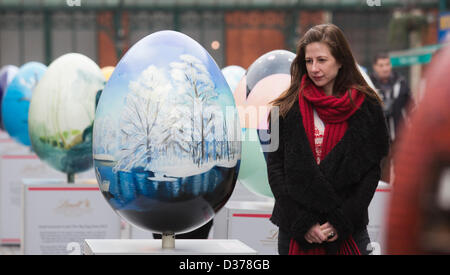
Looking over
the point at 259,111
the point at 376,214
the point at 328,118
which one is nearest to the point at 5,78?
the point at 259,111

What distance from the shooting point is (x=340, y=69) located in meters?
3.04

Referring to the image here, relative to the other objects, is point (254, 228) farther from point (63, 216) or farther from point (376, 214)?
point (63, 216)

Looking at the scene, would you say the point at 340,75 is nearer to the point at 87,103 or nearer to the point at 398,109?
the point at 87,103

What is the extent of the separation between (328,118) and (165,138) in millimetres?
686

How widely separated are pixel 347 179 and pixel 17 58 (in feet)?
71.4

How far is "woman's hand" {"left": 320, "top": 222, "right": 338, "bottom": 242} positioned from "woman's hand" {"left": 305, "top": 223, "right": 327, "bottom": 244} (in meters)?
0.01

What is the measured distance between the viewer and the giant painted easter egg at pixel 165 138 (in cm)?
270

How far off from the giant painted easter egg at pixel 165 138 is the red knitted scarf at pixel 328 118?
31 centimetres

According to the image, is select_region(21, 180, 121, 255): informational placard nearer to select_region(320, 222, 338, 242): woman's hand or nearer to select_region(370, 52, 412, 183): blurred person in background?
select_region(320, 222, 338, 242): woman's hand

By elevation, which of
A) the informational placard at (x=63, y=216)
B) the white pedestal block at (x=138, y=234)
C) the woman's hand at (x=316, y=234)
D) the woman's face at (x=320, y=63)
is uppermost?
the woman's face at (x=320, y=63)

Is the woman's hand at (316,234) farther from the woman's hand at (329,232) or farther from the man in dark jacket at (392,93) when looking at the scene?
the man in dark jacket at (392,93)

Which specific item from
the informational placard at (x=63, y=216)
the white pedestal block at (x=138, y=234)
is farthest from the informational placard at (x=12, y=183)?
the informational placard at (x=63, y=216)

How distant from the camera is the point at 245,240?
436cm
